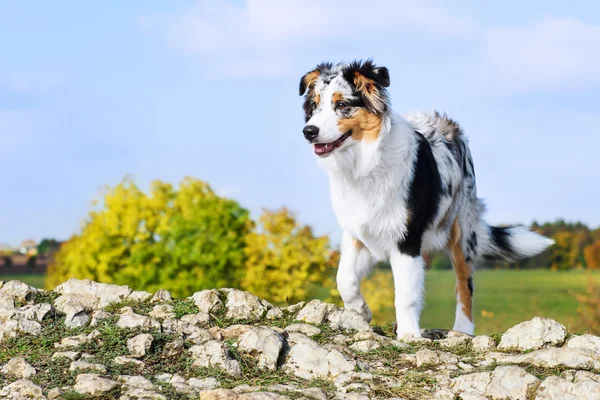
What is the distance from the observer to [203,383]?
5465 millimetres

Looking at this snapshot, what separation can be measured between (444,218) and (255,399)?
3.53m

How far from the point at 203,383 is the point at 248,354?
57 cm

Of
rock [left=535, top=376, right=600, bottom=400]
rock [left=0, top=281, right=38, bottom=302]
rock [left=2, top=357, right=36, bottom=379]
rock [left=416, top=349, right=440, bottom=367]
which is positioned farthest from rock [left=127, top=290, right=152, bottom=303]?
rock [left=535, top=376, right=600, bottom=400]

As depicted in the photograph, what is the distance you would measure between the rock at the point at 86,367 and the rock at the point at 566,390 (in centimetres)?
334

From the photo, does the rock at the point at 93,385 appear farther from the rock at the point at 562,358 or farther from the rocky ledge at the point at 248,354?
the rock at the point at 562,358

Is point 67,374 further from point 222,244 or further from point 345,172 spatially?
point 222,244

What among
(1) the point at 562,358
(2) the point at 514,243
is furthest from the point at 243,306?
(2) the point at 514,243

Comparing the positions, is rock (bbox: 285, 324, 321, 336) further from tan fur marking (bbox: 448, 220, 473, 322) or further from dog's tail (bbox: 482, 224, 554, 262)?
dog's tail (bbox: 482, 224, 554, 262)

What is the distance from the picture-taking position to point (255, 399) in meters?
4.92

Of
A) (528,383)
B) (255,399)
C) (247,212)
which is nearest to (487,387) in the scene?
(528,383)

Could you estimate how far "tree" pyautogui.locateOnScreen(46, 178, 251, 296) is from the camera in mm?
18828

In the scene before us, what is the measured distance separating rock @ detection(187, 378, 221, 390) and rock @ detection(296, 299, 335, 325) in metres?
1.59

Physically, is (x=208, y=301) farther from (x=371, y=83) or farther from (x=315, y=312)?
(x=371, y=83)

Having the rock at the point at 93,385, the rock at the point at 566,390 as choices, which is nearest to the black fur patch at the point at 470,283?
the rock at the point at 566,390
